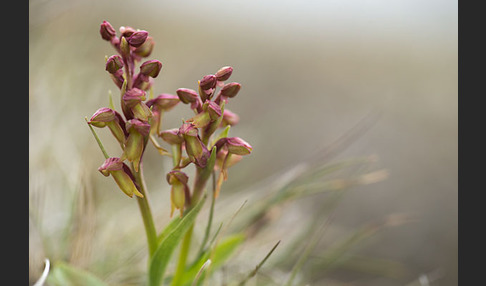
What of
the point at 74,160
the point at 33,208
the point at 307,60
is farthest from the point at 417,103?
the point at 33,208

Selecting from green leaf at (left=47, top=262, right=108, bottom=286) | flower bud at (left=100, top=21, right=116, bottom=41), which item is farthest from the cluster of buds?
green leaf at (left=47, top=262, right=108, bottom=286)

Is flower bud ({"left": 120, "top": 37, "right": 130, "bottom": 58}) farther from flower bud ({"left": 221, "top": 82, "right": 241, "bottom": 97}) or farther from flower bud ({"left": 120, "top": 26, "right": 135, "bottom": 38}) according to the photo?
flower bud ({"left": 221, "top": 82, "right": 241, "bottom": 97})

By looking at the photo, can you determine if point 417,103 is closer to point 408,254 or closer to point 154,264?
point 408,254

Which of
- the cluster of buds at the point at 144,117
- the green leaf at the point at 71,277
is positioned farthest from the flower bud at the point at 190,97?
the green leaf at the point at 71,277

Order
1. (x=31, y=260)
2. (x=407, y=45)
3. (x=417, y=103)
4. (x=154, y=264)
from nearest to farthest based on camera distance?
(x=154, y=264) < (x=31, y=260) < (x=417, y=103) < (x=407, y=45)

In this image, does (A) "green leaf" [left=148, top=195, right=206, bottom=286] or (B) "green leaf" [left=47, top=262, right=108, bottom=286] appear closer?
(A) "green leaf" [left=148, top=195, right=206, bottom=286]

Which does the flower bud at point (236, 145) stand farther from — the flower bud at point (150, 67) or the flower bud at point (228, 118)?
the flower bud at point (150, 67)
